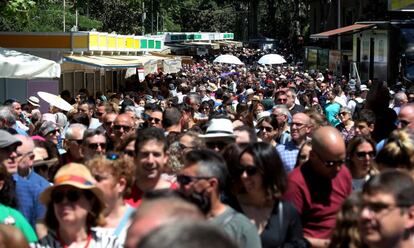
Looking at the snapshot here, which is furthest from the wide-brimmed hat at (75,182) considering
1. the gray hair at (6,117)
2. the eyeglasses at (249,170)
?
the gray hair at (6,117)

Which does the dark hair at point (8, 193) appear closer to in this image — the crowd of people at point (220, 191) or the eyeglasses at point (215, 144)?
the crowd of people at point (220, 191)

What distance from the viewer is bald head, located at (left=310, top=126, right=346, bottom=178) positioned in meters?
6.19

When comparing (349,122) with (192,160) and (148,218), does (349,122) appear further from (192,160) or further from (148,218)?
(148,218)

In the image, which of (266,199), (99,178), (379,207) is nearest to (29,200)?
(99,178)

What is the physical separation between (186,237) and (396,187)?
2.28m

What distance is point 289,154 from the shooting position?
878 cm

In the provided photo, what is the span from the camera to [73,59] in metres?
24.9

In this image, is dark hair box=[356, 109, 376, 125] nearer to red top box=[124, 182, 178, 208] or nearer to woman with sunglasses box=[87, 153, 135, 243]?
red top box=[124, 182, 178, 208]

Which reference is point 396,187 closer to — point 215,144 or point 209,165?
A: point 209,165

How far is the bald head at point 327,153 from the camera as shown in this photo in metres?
6.19

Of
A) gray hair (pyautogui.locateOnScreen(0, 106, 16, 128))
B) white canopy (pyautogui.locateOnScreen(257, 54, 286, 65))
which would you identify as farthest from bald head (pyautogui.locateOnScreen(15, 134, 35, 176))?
white canopy (pyautogui.locateOnScreen(257, 54, 286, 65))

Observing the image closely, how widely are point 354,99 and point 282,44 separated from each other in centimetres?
7166

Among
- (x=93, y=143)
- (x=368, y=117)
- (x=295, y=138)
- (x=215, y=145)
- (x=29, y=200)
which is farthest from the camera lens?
(x=368, y=117)

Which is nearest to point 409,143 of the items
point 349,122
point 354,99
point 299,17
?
point 349,122
